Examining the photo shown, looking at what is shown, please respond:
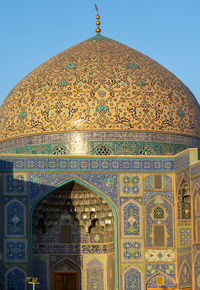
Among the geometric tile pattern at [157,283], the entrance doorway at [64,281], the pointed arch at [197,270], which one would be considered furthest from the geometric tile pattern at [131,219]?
the entrance doorway at [64,281]

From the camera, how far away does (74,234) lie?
57.1 ft

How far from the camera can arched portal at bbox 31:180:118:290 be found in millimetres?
17062

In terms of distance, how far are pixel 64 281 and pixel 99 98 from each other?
4.19 metres

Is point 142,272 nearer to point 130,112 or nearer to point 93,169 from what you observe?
point 93,169

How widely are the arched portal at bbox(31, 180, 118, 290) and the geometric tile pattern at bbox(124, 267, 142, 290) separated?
464mm

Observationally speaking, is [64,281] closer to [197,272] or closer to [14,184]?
[14,184]

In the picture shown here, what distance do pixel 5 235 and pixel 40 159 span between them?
5.79ft

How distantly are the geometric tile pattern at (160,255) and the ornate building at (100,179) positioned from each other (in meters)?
0.02

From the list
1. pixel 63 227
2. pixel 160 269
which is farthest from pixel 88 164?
pixel 160 269

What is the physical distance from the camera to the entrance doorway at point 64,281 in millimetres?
17141

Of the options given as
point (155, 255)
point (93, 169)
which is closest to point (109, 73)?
point (93, 169)

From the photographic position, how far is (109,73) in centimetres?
1842

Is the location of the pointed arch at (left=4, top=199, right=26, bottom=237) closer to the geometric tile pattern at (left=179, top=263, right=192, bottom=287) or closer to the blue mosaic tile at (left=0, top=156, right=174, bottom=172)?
the blue mosaic tile at (left=0, top=156, right=174, bottom=172)

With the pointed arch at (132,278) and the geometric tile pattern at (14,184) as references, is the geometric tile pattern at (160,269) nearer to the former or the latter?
the pointed arch at (132,278)
